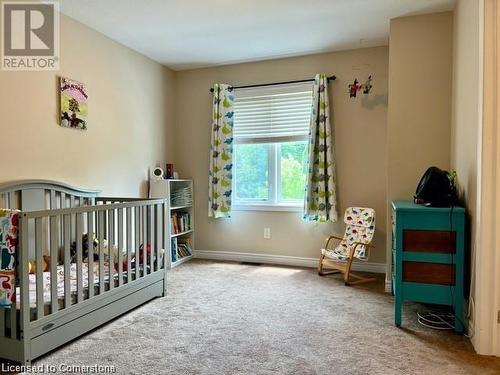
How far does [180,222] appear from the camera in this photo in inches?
163

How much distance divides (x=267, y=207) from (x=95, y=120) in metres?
2.06

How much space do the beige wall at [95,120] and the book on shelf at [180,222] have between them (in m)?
0.51

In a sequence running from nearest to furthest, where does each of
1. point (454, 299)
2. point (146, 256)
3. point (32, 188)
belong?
point (454, 299) → point (32, 188) → point (146, 256)

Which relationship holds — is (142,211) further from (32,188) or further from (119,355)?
(119,355)

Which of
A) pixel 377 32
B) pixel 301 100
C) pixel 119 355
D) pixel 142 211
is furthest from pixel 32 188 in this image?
pixel 377 32

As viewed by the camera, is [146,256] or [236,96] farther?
[236,96]

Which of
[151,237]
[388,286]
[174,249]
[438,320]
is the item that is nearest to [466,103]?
[438,320]

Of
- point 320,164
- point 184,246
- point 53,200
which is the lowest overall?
point 184,246

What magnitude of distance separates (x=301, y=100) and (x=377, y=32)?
1018 millimetres

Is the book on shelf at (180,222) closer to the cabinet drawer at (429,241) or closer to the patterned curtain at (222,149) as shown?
the patterned curtain at (222,149)

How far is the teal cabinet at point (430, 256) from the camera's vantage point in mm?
2158

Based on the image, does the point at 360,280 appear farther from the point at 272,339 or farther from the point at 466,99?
the point at 466,99

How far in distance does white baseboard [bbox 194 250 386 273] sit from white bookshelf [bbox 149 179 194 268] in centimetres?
25

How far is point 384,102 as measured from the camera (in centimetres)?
358
